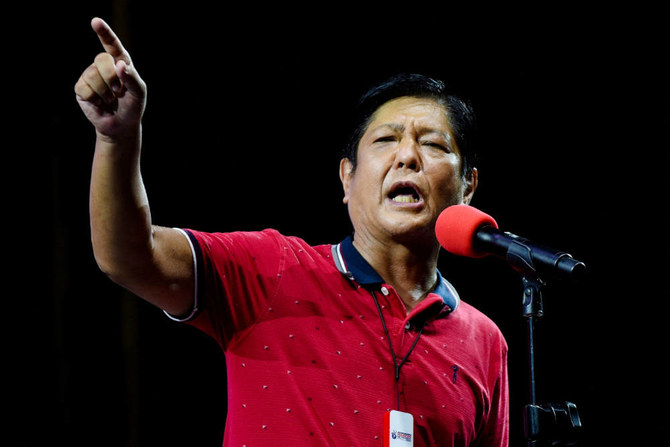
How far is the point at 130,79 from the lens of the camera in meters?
1.31

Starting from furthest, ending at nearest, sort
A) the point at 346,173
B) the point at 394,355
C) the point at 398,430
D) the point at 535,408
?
1. the point at 346,173
2. the point at 394,355
3. the point at 398,430
4. the point at 535,408

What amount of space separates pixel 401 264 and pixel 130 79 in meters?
1.13

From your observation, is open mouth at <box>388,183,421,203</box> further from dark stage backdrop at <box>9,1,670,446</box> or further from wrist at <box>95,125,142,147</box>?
dark stage backdrop at <box>9,1,670,446</box>

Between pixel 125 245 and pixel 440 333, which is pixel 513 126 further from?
pixel 125 245

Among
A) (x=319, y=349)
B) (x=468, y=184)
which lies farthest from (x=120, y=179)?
(x=468, y=184)

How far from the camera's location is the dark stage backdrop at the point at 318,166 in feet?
8.36

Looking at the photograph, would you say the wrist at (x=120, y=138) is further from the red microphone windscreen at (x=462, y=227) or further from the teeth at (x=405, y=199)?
the teeth at (x=405, y=199)

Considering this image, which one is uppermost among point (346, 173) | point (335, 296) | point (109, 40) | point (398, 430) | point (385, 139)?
point (109, 40)

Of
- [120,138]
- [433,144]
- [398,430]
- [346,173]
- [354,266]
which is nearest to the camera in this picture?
[120,138]

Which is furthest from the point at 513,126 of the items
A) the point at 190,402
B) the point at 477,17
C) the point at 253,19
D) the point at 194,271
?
the point at 194,271

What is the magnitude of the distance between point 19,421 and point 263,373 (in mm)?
1190

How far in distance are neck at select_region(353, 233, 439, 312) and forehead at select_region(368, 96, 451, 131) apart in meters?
0.43

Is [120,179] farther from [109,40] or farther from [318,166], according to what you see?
[318,166]

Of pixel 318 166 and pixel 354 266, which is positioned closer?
pixel 354 266
